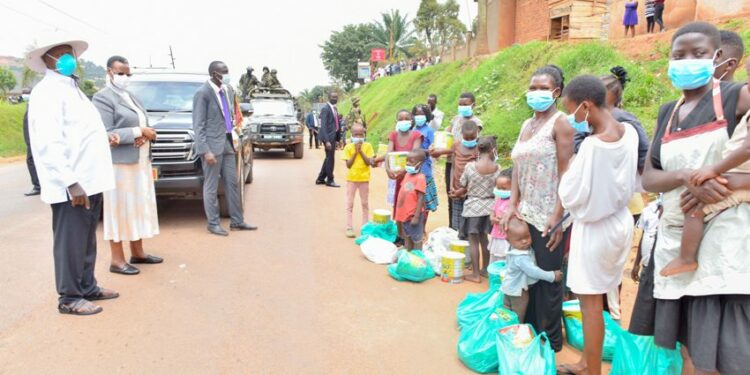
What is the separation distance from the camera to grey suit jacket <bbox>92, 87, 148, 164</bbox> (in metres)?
4.89

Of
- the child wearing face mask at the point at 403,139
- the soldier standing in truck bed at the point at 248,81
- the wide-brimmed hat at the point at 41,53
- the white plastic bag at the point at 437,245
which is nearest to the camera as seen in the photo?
the wide-brimmed hat at the point at 41,53

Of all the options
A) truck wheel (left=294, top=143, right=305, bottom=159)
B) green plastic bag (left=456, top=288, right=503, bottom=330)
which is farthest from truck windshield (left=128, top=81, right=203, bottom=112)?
truck wheel (left=294, top=143, right=305, bottom=159)

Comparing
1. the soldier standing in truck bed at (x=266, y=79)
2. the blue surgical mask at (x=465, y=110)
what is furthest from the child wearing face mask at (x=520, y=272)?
the soldier standing in truck bed at (x=266, y=79)

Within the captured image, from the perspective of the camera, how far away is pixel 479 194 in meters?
4.87

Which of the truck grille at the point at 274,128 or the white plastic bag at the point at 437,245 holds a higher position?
the truck grille at the point at 274,128

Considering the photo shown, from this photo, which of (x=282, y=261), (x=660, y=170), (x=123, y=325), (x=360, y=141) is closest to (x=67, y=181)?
(x=123, y=325)

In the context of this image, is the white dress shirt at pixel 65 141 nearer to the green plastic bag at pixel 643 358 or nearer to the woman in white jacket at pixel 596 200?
the woman in white jacket at pixel 596 200

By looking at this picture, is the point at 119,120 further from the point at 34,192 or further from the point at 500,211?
the point at 34,192

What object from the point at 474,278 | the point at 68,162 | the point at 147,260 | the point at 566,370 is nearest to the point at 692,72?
the point at 566,370

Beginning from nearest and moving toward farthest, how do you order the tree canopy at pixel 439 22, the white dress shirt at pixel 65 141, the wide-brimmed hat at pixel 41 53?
the white dress shirt at pixel 65 141 → the wide-brimmed hat at pixel 41 53 → the tree canopy at pixel 439 22

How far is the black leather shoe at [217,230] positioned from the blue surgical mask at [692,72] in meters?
5.46

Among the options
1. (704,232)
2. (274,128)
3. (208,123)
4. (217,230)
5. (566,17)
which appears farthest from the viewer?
(566,17)

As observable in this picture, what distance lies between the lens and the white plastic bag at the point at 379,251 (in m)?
5.56

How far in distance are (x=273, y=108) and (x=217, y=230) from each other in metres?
10.7
